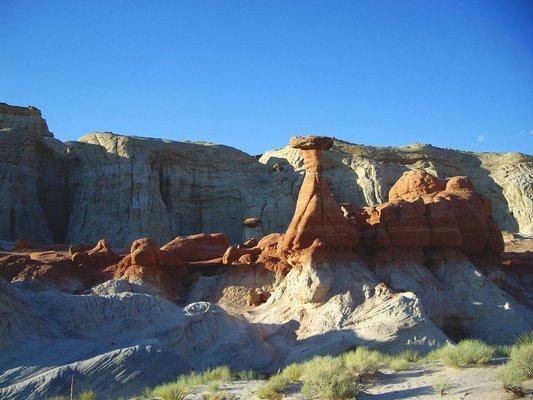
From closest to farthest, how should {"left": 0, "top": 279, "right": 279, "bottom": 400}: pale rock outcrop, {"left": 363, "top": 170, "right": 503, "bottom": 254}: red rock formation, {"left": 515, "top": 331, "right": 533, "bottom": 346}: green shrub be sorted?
{"left": 0, "top": 279, "right": 279, "bottom": 400}: pale rock outcrop → {"left": 515, "top": 331, "right": 533, "bottom": 346}: green shrub → {"left": 363, "top": 170, "right": 503, "bottom": 254}: red rock formation

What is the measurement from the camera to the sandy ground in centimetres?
1316

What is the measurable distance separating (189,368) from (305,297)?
5.90 meters

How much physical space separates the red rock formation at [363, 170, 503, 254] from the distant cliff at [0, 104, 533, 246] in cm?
1910

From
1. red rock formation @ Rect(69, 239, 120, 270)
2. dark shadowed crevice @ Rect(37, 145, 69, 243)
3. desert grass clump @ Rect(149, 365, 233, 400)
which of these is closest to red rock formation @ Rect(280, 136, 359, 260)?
desert grass clump @ Rect(149, 365, 233, 400)

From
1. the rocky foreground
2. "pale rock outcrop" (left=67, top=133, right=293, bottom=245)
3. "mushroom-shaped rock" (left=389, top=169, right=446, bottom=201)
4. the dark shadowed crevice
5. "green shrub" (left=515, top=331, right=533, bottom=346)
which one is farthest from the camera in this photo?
the dark shadowed crevice

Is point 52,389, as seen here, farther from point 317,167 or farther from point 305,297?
point 317,167

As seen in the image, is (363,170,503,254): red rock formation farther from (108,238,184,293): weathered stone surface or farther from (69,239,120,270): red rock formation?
(69,239,120,270): red rock formation

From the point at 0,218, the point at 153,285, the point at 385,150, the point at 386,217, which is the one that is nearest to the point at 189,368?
the point at 153,285

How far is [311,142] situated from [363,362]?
1138 cm

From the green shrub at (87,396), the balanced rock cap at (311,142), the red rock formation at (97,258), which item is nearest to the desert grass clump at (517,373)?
the green shrub at (87,396)

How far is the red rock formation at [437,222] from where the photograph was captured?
24.8m

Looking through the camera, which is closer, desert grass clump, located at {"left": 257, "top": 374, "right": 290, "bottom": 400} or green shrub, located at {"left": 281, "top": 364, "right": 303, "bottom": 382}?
desert grass clump, located at {"left": 257, "top": 374, "right": 290, "bottom": 400}

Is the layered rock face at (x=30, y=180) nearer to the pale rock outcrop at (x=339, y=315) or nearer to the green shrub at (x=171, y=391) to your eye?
the pale rock outcrop at (x=339, y=315)

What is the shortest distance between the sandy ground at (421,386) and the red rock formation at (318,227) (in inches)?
291
